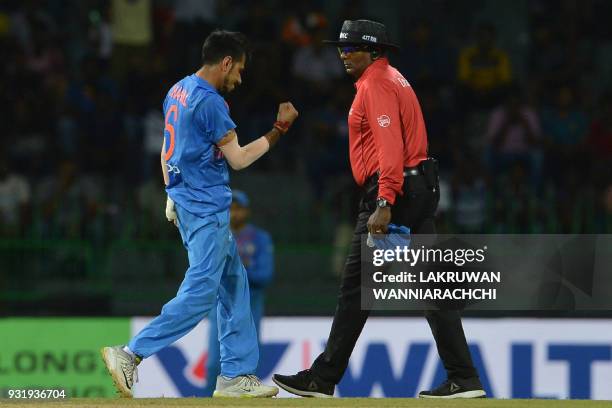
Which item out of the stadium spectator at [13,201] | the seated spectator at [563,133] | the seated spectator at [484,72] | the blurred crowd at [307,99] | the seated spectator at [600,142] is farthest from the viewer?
the seated spectator at [484,72]

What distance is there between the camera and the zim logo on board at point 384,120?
7.71m

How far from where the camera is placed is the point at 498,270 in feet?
32.2

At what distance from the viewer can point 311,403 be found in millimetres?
7602

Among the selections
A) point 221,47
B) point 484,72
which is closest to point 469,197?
point 484,72

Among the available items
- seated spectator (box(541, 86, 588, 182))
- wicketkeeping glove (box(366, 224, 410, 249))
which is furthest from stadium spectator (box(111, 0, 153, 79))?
wicketkeeping glove (box(366, 224, 410, 249))

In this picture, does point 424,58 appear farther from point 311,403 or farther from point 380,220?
point 311,403

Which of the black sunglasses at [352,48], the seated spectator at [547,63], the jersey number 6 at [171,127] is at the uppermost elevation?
the black sunglasses at [352,48]

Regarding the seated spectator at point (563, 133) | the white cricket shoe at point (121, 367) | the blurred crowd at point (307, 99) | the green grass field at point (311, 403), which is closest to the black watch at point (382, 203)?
the green grass field at point (311, 403)

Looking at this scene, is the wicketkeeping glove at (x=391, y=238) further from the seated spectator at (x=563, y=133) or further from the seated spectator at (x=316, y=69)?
the seated spectator at (x=316, y=69)

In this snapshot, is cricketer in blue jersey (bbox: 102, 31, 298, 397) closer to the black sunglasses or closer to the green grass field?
the green grass field

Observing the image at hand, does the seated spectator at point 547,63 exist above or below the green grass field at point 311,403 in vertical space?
above

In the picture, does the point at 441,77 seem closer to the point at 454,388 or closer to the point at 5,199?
the point at 5,199

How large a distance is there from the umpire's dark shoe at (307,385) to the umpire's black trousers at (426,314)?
50 millimetres

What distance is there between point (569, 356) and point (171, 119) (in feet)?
18.5
